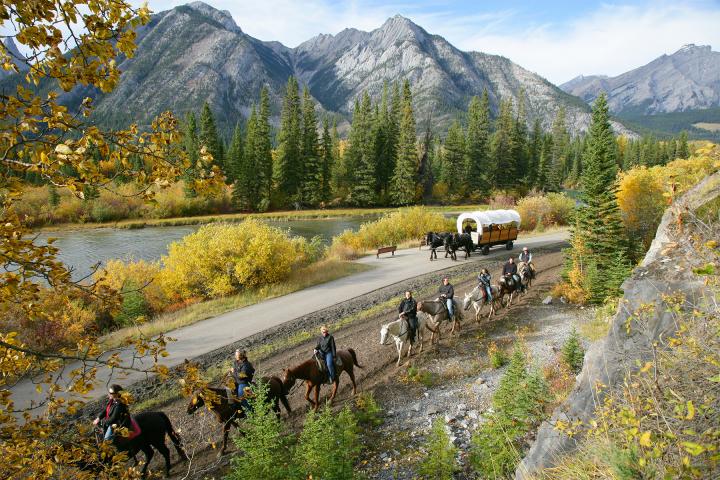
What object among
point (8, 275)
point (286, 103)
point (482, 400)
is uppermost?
A: point (286, 103)

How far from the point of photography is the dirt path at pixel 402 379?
28.5 feet

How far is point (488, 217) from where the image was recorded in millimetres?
27734

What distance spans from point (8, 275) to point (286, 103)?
240 ft

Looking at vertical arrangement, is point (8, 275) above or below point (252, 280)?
above

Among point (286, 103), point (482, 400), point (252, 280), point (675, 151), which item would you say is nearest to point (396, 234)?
point (252, 280)

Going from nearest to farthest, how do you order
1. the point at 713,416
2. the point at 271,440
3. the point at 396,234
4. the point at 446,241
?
1. the point at 713,416
2. the point at 271,440
3. the point at 446,241
4. the point at 396,234

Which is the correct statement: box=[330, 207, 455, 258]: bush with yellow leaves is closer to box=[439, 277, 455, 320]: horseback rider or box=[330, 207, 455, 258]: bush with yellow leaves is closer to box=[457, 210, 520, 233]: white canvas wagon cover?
box=[457, 210, 520, 233]: white canvas wagon cover

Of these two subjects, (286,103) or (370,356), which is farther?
(286,103)

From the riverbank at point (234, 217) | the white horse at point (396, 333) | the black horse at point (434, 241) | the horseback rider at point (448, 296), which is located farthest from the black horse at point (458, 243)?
the riverbank at point (234, 217)

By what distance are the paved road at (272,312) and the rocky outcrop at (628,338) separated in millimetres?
7888

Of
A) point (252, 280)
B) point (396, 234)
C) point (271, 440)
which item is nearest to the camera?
point (271, 440)

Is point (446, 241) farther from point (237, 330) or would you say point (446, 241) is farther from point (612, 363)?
point (612, 363)

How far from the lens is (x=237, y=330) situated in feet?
51.6

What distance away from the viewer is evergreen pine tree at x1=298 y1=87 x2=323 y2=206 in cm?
6819
